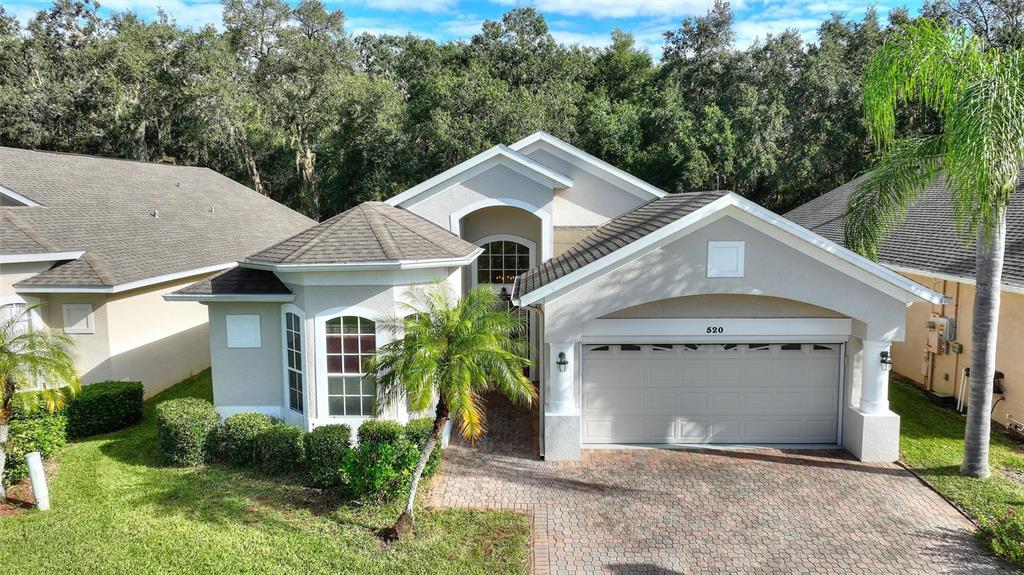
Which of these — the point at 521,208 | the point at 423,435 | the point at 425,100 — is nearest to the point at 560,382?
the point at 423,435

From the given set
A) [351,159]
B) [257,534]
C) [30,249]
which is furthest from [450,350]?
[351,159]

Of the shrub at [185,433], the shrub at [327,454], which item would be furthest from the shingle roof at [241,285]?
the shrub at [327,454]

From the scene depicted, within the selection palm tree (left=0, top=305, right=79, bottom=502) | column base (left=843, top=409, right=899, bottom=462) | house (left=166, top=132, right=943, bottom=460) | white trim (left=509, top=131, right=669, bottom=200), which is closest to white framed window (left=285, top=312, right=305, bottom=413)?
house (left=166, top=132, right=943, bottom=460)

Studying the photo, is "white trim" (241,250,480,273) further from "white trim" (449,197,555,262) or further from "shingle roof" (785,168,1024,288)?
"shingle roof" (785,168,1024,288)

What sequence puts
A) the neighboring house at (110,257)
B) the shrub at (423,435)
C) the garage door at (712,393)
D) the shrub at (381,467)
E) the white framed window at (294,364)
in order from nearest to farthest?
the shrub at (381,467)
the shrub at (423,435)
the garage door at (712,393)
the white framed window at (294,364)
the neighboring house at (110,257)

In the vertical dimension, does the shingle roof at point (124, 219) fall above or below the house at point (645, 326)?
above

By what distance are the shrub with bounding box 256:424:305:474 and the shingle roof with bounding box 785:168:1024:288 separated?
11.2m

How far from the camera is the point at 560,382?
1053 cm

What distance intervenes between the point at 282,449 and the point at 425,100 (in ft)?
82.1

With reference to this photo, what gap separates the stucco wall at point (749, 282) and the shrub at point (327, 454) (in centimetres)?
386

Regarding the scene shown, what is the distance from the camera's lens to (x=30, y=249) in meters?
13.4

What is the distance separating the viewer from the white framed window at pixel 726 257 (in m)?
9.99

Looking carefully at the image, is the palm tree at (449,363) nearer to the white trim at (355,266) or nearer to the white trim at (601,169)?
the white trim at (355,266)

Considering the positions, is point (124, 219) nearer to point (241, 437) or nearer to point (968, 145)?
point (241, 437)
